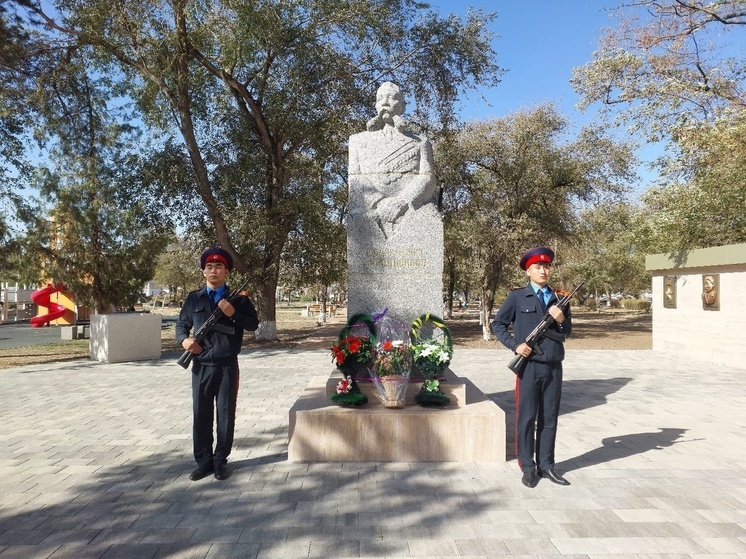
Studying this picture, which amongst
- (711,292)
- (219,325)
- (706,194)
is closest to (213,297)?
(219,325)

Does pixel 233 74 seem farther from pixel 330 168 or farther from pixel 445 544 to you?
pixel 445 544

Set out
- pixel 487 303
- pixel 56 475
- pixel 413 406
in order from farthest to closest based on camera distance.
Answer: pixel 487 303 → pixel 413 406 → pixel 56 475

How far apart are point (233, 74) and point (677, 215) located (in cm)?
1289

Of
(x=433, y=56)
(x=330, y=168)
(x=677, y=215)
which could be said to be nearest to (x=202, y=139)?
(x=330, y=168)

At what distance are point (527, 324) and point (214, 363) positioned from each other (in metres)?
2.58

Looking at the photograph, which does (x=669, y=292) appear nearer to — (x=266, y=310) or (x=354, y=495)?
(x=266, y=310)

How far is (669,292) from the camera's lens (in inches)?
525

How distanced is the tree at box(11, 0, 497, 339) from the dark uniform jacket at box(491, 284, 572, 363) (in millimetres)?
11230

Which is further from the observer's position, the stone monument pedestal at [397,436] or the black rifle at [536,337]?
the stone monument pedestal at [397,436]

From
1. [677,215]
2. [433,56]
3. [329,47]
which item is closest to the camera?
[677,215]

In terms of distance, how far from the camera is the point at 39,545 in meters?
3.17

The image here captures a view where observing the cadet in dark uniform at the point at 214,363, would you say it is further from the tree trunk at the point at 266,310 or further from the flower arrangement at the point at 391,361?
the tree trunk at the point at 266,310

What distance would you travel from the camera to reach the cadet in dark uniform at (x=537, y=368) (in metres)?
4.16

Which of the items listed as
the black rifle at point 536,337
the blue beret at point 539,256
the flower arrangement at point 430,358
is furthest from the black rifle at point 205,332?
the blue beret at point 539,256
